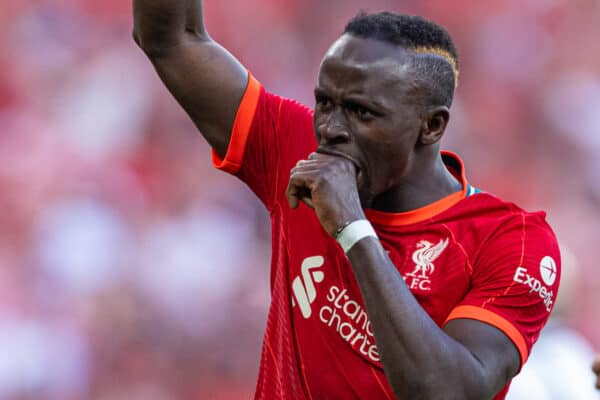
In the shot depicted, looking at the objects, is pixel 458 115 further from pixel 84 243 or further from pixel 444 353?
pixel 444 353

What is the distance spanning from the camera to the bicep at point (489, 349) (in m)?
2.41

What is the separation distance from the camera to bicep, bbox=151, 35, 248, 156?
2887mm

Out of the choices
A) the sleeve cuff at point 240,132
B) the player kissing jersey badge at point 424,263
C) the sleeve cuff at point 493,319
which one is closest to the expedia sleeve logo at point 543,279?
the sleeve cuff at point 493,319

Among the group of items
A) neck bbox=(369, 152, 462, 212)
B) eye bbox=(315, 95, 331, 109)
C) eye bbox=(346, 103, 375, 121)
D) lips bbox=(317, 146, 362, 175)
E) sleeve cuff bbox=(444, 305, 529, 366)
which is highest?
eye bbox=(315, 95, 331, 109)

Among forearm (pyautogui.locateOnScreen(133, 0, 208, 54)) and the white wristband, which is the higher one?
forearm (pyautogui.locateOnScreen(133, 0, 208, 54))

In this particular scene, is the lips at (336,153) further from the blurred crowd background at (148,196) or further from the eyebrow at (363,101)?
the blurred crowd background at (148,196)

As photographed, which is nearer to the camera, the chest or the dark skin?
the dark skin

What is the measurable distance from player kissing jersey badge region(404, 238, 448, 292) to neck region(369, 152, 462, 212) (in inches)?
5.5

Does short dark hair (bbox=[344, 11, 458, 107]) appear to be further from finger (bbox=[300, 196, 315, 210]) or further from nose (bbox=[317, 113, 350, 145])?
finger (bbox=[300, 196, 315, 210])

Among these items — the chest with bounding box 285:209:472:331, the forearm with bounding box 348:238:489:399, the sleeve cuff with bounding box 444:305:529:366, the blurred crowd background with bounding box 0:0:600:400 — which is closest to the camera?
the forearm with bounding box 348:238:489:399

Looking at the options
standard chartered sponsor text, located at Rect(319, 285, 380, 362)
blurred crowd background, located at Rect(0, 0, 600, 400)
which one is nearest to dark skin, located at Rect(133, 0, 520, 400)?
standard chartered sponsor text, located at Rect(319, 285, 380, 362)

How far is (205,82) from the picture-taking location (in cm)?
288

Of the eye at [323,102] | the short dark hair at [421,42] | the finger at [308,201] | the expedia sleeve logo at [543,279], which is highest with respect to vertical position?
the short dark hair at [421,42]

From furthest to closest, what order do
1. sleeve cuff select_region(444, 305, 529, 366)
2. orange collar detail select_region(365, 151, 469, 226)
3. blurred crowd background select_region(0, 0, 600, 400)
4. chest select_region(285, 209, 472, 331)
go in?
blurred crowd background select_region(0, 0, 600, 400) < orange collar detail select_region(365, 151, 469, 226) < chest select_region(285, 209, 472, 331) < sleeve cuff select_region(444, 305, 529, 366)
